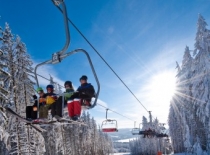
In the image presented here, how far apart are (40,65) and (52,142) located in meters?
45.6

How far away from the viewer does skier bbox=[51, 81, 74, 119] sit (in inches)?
311

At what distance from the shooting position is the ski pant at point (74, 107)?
773 cm

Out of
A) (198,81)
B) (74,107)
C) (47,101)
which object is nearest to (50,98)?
(47,101)

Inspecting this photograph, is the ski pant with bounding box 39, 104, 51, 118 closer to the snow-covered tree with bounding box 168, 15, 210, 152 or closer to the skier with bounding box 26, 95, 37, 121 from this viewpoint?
the skier with bounding box 26, 95, 37, 121

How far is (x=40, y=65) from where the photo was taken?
23.1ft

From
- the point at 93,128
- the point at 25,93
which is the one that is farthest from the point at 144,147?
the point at 25,93

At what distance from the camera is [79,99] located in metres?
7.79

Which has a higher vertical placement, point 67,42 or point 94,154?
point 67,42

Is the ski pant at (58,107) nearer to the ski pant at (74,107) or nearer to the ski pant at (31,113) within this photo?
the ski pant at (74,107)

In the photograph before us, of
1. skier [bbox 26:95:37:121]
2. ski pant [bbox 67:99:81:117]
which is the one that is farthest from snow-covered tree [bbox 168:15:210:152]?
skier [bbox 26:95:37:121]

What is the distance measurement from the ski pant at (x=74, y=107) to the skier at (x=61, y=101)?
0.82 feet

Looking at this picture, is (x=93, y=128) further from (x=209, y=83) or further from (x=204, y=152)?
(x=209, y=83)

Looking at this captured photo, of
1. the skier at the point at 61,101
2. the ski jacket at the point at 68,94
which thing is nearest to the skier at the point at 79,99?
the ski jacket at the point at 68,94

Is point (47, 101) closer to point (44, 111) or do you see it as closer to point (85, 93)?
point (44, 111)
